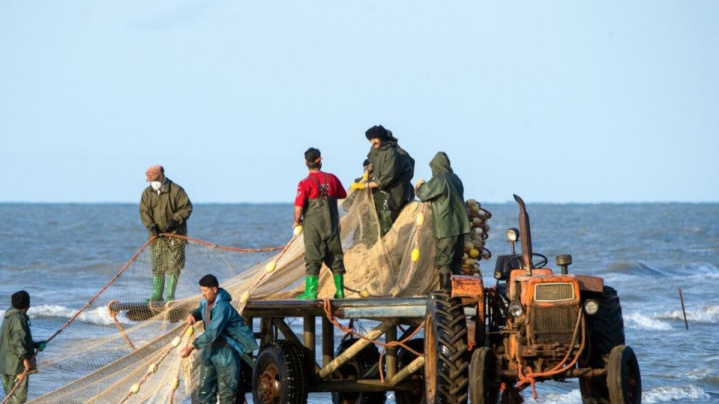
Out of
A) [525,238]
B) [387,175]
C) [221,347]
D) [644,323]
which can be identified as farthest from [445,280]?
[644,323]

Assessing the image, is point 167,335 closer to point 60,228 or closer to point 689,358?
point 689,358

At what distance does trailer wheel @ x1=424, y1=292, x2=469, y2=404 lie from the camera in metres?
10.9

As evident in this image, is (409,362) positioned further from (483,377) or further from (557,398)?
(557,398)

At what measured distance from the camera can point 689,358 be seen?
21547mm

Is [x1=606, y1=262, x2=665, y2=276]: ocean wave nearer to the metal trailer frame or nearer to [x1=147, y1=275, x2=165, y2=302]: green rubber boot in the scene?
[x1=147, y1=275, x2=165, y2=302]: green rubber boot

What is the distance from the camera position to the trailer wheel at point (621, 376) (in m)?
10.5

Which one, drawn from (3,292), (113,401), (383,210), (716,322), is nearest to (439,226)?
(383,210)

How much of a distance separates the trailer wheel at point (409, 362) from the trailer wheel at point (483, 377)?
247 centimetres

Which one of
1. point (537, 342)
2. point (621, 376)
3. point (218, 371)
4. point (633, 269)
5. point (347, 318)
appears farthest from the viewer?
point (633, 269)

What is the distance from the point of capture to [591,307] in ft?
35.1

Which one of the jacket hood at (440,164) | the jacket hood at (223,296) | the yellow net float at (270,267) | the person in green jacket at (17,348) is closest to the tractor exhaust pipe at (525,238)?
the jacket hood at (440,164)

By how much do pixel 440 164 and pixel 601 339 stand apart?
2822mm

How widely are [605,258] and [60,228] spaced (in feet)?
122

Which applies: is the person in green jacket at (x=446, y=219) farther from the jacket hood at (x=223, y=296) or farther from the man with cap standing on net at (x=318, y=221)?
the jacket hood at (x=223, y=296)
